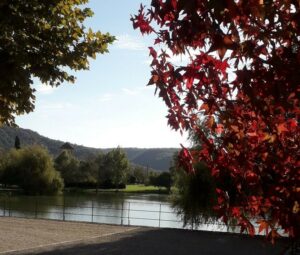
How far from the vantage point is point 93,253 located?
40.5ft

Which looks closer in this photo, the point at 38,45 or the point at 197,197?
the point at 38,45

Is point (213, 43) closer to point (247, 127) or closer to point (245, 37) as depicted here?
point (245, 37)

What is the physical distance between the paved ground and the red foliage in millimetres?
10190

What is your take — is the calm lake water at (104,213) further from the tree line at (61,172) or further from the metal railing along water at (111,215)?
the tree line at (61,172)

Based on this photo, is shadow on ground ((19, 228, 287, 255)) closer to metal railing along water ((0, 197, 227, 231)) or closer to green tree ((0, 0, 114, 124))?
metal railing along water ((0, 197, 227, 231))

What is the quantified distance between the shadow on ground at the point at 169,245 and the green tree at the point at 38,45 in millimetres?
6032

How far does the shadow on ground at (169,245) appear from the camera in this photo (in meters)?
12.8

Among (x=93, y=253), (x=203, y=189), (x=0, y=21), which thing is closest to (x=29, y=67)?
(x=0, y=21)

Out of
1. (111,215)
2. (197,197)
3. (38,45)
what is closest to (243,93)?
(38,45)

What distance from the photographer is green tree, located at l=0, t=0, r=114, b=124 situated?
6863 millimetres

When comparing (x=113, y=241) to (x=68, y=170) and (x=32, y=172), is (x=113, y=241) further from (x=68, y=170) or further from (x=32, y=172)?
(x=68, y=170)

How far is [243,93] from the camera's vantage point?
2162mm

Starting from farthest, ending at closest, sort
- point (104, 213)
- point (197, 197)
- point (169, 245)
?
point (104, 213), point (197, 197), point (169, 245)

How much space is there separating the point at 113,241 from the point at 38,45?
8566 mm
